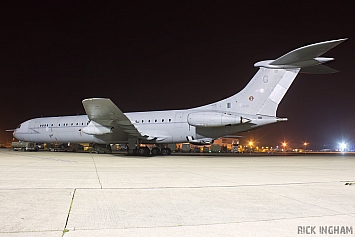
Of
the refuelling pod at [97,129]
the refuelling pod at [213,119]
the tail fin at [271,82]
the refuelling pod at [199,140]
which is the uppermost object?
the tail fin at [271,82]

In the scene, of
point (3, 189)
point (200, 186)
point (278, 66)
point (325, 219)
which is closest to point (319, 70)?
point (278, 66)

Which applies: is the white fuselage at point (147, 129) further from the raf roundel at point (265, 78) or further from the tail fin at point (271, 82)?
the raf roundel at point (265, 78)

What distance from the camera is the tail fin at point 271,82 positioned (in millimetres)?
18281

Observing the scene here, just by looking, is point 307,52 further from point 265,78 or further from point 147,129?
point 147,129

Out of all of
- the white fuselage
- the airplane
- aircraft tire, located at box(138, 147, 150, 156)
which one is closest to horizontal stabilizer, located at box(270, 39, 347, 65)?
the airplane

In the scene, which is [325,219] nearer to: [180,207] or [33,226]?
[180,207]

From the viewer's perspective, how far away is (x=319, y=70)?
18.9 meters

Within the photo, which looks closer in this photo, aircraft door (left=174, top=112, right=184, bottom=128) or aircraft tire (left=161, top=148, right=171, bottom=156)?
aircraft door (left=174, top=112, right=184, bottom=128)

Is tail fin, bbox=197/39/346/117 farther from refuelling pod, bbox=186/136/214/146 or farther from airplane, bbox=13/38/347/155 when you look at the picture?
refuelling pod, bbox=186/136/214/146

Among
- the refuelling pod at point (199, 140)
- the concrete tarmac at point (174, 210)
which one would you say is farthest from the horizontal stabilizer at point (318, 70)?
the concrete tarmac at point (174, 210)

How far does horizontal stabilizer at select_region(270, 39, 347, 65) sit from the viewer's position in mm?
15233

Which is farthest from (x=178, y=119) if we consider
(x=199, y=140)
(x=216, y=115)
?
(x=216, y=115)

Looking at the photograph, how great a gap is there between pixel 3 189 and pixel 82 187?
1.68 meters

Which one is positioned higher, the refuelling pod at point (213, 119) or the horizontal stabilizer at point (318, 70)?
the horizontal stabilizer at point (318, 70)
